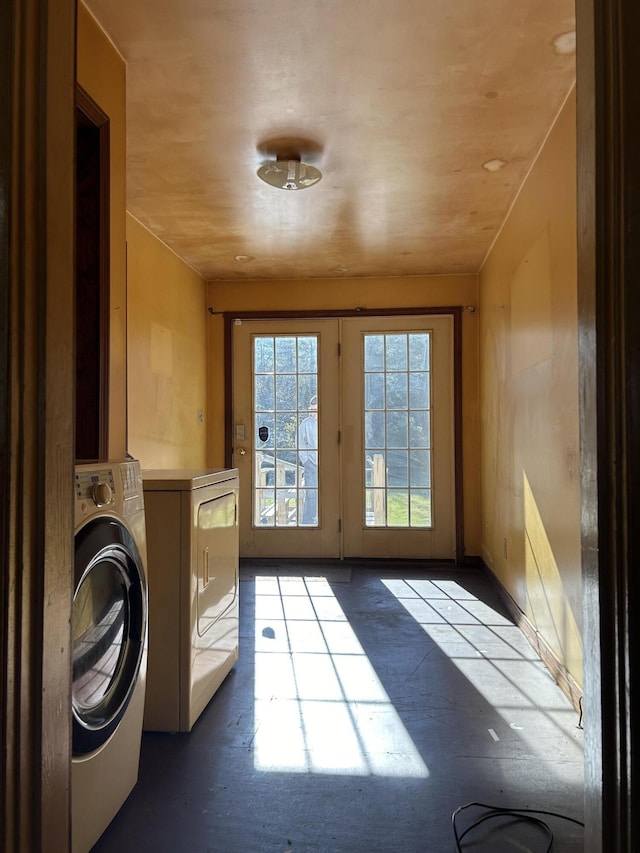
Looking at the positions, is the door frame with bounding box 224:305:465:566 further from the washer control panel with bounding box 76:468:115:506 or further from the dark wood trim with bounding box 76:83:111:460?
the washer control panel with bounding box 76:468:115:506

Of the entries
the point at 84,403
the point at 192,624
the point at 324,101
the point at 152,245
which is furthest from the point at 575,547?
the point at 152,245

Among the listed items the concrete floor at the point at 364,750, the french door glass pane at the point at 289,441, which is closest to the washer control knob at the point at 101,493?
the concrete floor at the point at 364,750

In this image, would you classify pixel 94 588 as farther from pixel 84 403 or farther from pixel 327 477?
pixel 327 477

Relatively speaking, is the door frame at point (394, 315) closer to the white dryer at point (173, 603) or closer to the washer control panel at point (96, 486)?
the white dryer at point (173, 603)

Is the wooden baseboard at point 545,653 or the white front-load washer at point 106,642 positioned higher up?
the white front-load washer at point 106,642

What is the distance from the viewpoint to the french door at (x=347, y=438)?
4.73m

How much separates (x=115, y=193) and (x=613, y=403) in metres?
1.83

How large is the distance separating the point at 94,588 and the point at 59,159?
3.29ft

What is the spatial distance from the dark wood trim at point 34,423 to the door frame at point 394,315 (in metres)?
3.98

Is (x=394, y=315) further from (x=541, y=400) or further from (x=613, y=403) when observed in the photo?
(x=613, y=403)

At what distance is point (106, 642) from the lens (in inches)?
58.3

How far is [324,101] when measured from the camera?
222 cm

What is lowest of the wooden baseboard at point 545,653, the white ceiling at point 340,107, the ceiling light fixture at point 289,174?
A: the wooden baseboard at point 545,653

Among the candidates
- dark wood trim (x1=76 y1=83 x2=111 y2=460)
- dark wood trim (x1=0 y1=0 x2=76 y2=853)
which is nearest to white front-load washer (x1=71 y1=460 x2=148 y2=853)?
dark wood trim (x1=76 y1=83 x2=111 y2=460)
